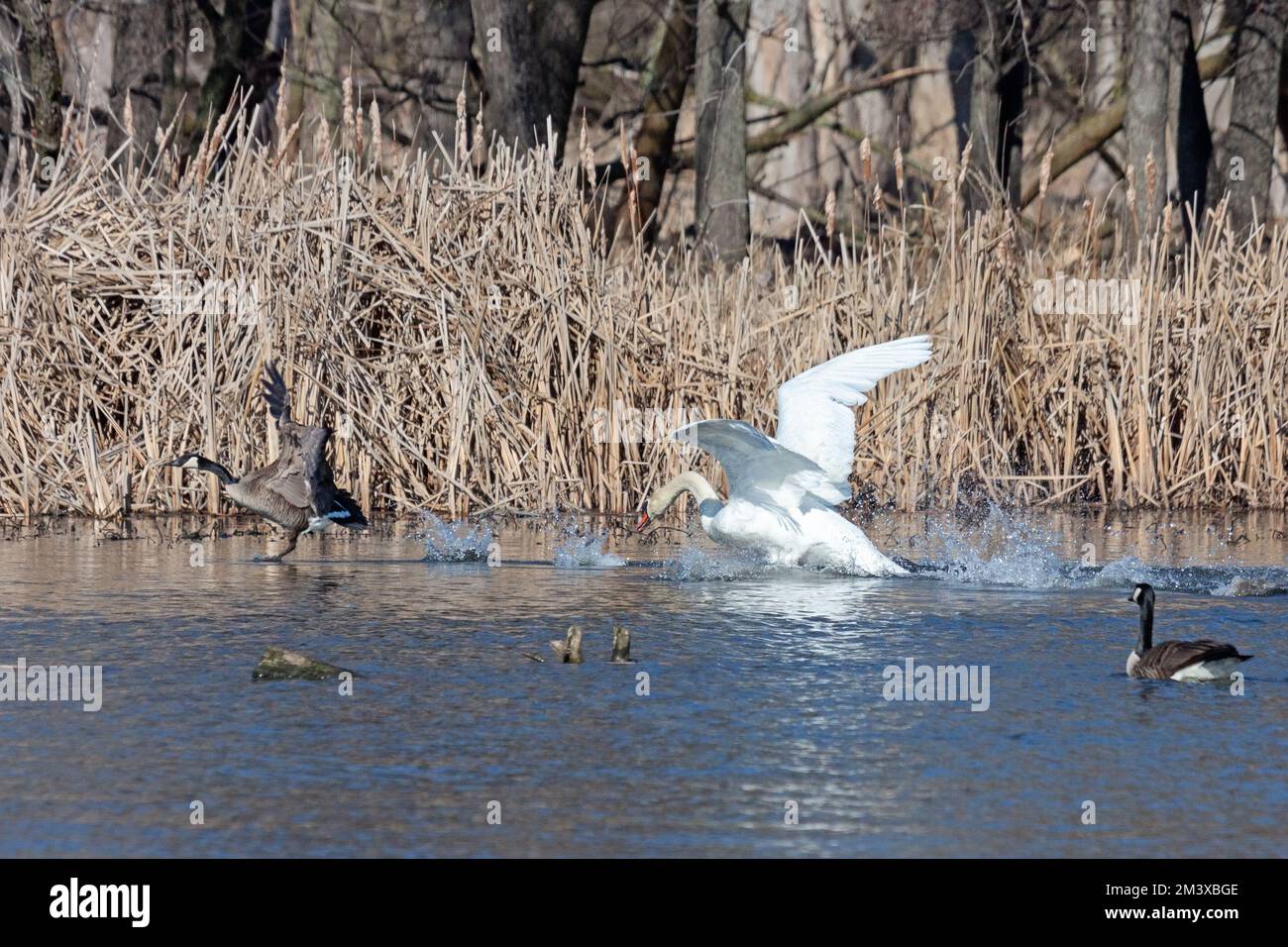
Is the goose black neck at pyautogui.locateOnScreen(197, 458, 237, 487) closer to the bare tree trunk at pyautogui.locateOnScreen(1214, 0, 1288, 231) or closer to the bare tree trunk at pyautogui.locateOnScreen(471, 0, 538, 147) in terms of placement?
the bare tree trunk at pyautogui.locateOnScreen(471, 0, 538, 147)

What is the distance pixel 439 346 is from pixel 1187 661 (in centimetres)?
707

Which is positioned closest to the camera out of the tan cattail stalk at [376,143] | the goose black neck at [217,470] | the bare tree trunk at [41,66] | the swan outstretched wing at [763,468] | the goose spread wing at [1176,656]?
the goose spread wing at [1176,656]

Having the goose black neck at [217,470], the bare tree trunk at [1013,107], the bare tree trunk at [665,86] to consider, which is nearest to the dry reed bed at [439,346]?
the goose black neck at [217,470]

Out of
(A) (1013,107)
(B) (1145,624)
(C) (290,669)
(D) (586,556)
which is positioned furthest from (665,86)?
(C) (290,669)

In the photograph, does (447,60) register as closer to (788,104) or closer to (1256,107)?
(788,104)

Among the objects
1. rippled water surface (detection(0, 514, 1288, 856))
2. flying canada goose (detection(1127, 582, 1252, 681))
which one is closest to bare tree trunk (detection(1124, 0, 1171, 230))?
rippled water surface (detection(0, 514, 1288, 856))

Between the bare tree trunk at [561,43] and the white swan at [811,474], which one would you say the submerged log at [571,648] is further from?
the bare tree trunk at [561,43]

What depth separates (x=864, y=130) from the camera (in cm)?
3050

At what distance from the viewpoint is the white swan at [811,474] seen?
33.3 feet

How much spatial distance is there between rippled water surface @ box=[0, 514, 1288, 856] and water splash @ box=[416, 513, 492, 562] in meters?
0.35

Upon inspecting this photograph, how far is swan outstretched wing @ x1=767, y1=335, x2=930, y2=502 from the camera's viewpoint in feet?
33.6

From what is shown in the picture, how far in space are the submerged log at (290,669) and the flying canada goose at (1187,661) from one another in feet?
9.40
